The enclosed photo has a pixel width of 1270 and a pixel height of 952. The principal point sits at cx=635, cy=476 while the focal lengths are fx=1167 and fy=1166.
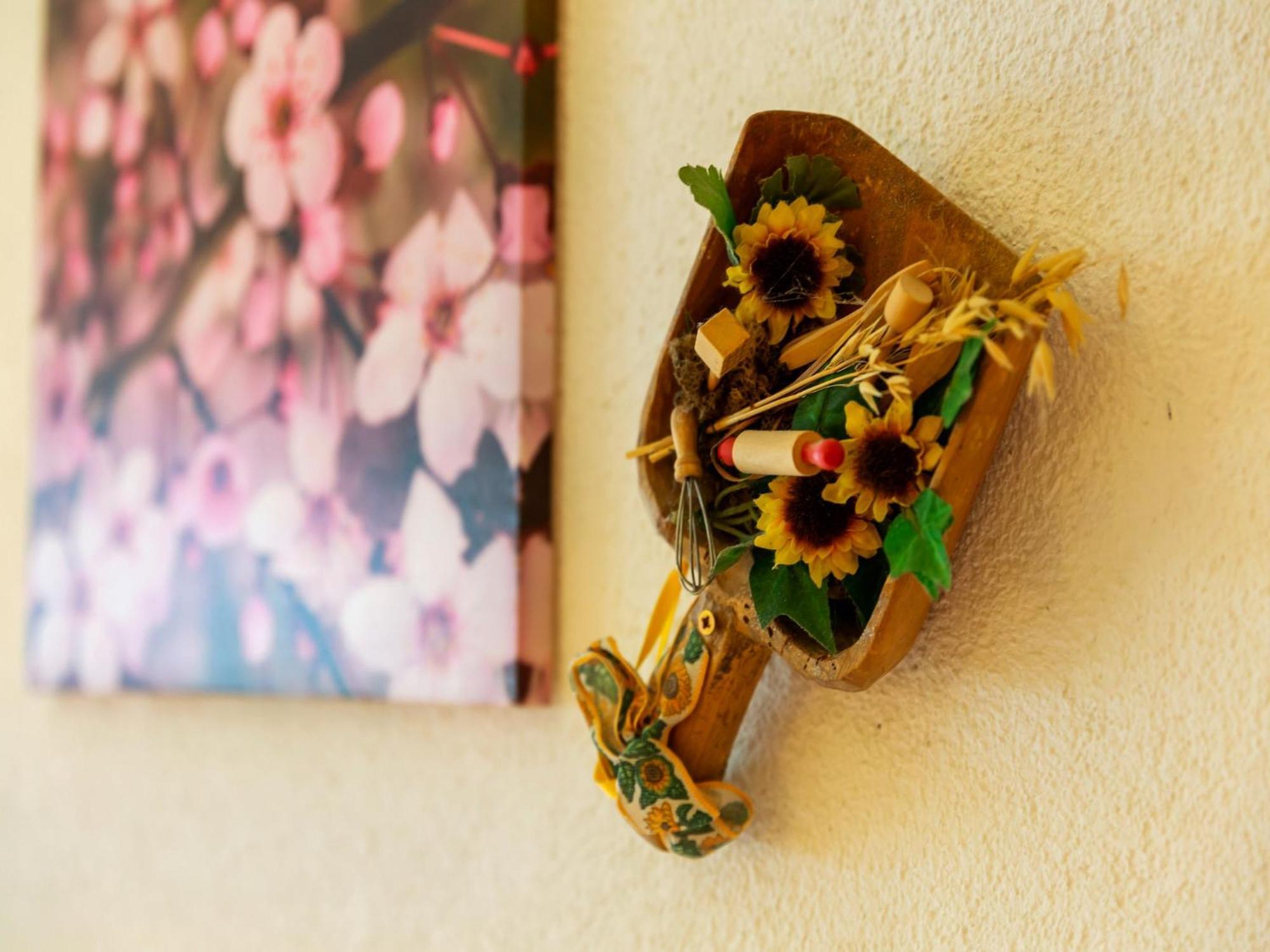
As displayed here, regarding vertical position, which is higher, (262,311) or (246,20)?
(246,20)

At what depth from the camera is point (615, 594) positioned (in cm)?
83

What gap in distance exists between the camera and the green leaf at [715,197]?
2.04 feet

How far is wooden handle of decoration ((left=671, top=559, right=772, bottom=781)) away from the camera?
670mm

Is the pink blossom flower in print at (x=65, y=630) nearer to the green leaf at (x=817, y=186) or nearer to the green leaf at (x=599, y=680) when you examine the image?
the green leaf at (x=599, y=680)

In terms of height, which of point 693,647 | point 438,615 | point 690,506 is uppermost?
point 690,506

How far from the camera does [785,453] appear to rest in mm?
549

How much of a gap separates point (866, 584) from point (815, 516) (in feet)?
0.18

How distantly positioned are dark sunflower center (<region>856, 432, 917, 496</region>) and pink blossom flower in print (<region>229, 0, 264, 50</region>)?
847 millimetres

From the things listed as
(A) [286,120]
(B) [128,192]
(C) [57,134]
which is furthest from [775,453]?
(C) [57,134]

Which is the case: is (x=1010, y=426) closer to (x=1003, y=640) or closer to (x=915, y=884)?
(x=1003, y=640)

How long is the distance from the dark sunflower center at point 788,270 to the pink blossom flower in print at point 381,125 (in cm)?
46

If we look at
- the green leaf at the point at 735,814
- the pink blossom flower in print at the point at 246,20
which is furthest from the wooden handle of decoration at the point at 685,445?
the pink blossom flower in print at the point at 246,20

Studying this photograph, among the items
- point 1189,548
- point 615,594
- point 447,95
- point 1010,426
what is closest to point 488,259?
point 447,95

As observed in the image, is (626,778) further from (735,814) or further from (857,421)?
(857,421)
